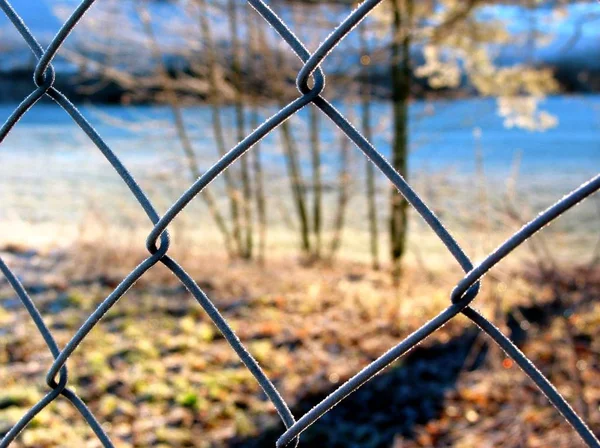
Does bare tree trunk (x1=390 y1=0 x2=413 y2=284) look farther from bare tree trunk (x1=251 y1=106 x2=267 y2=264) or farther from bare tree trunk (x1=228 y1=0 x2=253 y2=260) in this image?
bare tree trunk (x1=228 y1=0 x2=253 y2=260)

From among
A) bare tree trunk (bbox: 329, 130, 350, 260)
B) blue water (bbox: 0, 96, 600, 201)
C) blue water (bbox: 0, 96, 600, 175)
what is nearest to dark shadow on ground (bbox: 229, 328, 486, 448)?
blue water (bbox: 0, 96, 600, 201)

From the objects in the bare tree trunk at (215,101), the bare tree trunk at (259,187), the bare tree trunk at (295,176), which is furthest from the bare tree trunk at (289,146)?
the bare tree trunk at (215,101)

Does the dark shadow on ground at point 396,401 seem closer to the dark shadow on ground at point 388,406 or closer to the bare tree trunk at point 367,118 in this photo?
the dark shadow on ground at point 388,406

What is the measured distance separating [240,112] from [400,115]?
1.71 metres

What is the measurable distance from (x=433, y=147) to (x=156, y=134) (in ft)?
44.9

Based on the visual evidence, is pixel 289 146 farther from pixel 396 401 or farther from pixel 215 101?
pixel 396 401

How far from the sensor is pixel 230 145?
7453 mm

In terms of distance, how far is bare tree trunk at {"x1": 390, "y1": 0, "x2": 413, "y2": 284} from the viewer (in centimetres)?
579

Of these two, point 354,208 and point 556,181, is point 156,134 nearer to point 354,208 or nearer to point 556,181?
point 354,208

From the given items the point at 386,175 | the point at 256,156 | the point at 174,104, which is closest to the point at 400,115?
the point at 256,156

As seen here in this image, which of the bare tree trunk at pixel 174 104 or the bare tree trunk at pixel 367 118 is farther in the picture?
the bare tree trunk at pixel 174 104

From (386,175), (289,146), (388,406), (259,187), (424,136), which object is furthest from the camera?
(259,187)

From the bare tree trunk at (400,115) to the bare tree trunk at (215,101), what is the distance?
169cm

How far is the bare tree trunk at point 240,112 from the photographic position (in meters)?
6.77
